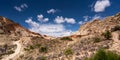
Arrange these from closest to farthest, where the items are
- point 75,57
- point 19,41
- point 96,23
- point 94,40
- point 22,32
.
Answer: point 75,57, point 94,40, point 19,41, point 96,23, point 22,32

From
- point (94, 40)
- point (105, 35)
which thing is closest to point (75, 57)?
point (94, 40)

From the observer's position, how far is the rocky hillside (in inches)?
2475

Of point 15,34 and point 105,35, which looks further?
point 15,34

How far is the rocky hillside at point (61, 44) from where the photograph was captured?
6288 cm

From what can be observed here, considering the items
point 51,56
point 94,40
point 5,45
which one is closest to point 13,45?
point 5,45

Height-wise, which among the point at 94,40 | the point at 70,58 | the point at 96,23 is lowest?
the point at 70,58

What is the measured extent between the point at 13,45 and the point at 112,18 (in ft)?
143

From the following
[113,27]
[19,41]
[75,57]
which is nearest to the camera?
[75,57]

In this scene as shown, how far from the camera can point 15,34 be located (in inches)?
4166

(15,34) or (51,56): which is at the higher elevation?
(15,34)

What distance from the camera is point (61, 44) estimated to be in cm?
8494

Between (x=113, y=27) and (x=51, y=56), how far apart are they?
32607mm

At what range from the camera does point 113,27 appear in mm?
86125

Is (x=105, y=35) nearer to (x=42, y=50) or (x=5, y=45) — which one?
(x=42, y=50)
